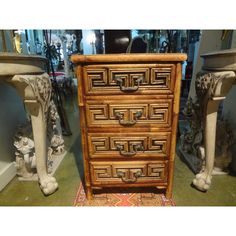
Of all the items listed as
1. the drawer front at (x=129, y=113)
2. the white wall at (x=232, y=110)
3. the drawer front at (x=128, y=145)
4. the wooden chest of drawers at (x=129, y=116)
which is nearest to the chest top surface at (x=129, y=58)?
the wooden chest of drawers at (x=129, y=116)

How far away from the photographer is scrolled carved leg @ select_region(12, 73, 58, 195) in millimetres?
858

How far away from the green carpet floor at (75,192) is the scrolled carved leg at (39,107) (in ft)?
0.24

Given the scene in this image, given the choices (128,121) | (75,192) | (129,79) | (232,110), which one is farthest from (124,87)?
(232,110)

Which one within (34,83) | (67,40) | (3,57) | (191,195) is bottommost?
(191,195)

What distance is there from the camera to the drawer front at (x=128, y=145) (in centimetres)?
87

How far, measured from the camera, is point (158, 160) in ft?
2.99

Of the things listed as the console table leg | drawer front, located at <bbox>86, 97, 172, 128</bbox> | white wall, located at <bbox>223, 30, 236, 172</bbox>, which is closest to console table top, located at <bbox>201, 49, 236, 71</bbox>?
the console table leg

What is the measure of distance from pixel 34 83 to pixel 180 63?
69 cm

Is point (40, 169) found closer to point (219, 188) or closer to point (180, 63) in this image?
point (180, 63)

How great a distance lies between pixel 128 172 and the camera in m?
0.93

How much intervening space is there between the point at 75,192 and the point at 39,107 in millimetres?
552

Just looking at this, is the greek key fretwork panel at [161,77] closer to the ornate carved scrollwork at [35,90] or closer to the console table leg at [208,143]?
the console table leg at [208,143]

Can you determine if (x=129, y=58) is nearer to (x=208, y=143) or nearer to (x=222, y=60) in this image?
(x=222, y=60)

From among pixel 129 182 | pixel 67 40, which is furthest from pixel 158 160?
pixel 67 40
